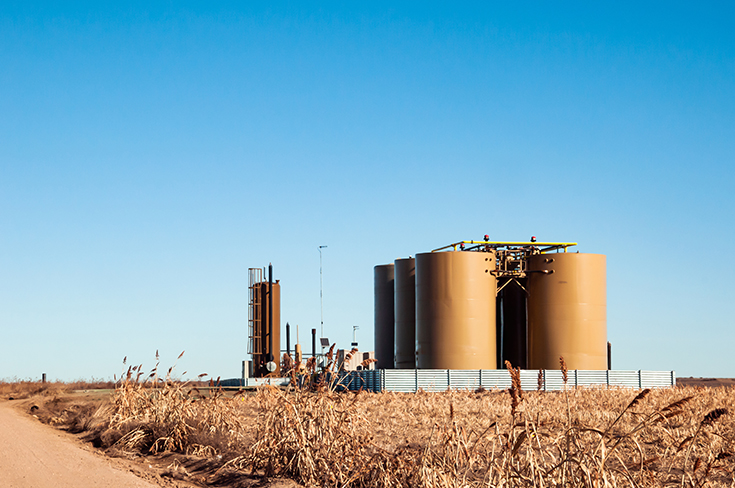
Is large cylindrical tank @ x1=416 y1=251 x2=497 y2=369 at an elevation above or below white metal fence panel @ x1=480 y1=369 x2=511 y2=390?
above

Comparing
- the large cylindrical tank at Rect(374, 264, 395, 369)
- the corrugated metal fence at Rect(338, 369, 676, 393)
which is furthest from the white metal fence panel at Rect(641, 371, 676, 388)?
the large cylindrical tank at Rect(374, 264, 395, 369)

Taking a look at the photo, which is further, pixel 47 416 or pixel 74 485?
pixel 47 416

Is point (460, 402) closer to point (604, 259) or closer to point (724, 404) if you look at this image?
point (724, 404)

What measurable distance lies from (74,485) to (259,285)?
33923 mm

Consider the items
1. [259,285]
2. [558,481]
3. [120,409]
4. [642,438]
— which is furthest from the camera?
[259,285]

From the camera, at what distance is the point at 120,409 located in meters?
14.9

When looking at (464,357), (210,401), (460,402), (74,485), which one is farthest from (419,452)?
(464,357)

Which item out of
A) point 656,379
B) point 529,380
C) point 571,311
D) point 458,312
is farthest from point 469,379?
point 656,379

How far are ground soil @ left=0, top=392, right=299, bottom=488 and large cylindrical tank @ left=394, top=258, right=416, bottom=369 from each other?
23.1m

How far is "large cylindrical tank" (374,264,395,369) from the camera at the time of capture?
41719 millimetres

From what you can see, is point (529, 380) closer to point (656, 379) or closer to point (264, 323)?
point (656, 379)

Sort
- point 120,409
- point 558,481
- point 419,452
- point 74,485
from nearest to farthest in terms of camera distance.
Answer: point 558,481
point 419,452
point 74,485
point 120,409

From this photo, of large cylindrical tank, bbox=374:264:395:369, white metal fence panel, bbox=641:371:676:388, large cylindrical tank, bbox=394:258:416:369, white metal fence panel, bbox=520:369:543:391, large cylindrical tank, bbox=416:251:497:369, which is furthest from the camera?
large cylindrical tank, bbox=374:264:395:369

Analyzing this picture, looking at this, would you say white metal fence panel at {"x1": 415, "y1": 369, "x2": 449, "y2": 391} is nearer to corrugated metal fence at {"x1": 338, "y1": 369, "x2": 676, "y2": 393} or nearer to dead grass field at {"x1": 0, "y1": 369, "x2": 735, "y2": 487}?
corrugated metal fence at {"x1": 338, "y1": 369, "x2": 676, "y2": 393}
